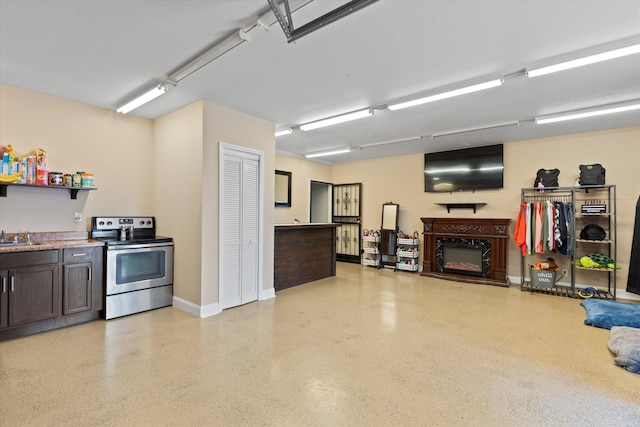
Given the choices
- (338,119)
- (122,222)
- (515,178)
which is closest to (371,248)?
(515,178)

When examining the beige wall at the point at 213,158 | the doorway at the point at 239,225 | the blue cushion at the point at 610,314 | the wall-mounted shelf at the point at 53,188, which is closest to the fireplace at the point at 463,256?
the blue cushion at the point at 610,314

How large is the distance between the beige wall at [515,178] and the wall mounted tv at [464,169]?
0.57 ft

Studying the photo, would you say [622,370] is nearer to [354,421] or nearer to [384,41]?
[354,421]

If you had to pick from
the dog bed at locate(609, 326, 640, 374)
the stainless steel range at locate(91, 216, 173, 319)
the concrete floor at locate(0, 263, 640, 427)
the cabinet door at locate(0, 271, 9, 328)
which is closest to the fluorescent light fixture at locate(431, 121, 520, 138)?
the concrete floor at locate(0, 263, 640, 427)

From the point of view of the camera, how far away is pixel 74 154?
3953 mm

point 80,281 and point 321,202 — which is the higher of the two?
point 321,202

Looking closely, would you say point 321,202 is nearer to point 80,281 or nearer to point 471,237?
point 471,237

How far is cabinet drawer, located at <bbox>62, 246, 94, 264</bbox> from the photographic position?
341 cm

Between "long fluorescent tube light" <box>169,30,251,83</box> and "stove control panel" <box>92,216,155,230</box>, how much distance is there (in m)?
2.22

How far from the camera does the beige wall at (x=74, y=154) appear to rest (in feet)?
11.6

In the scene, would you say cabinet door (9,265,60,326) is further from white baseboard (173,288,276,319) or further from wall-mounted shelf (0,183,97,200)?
white baseboard (173,288,276,319)

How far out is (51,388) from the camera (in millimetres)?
2242

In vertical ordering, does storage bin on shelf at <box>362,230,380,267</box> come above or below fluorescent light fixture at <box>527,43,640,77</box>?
below

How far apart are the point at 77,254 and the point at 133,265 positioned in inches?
23.6
